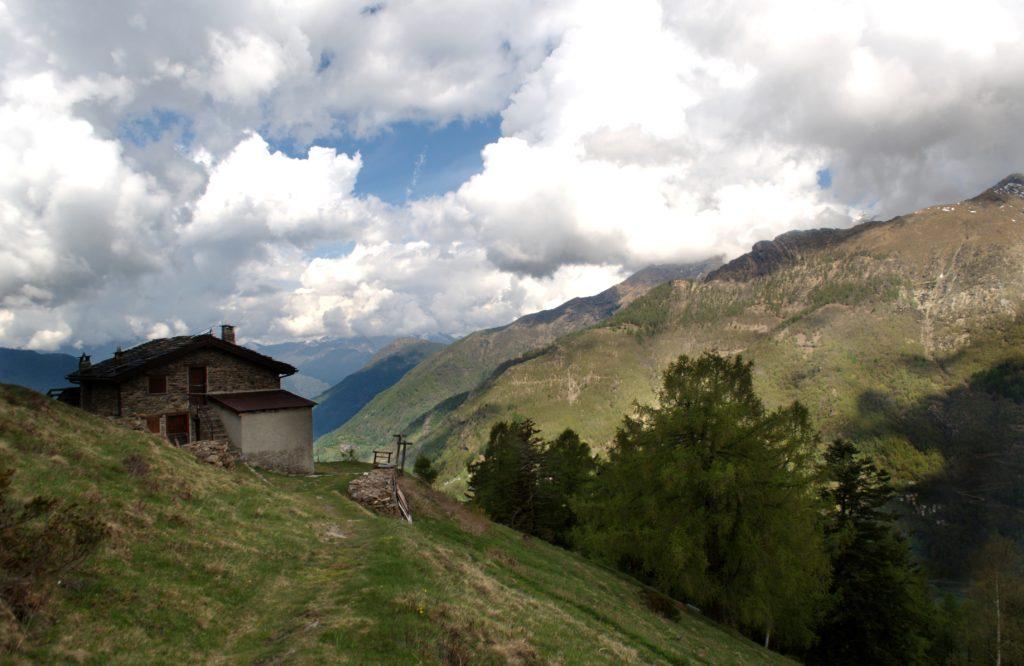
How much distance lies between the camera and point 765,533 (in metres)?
28.6

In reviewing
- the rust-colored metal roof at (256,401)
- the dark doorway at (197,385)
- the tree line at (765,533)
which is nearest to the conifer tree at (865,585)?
the tree line at (765,533)

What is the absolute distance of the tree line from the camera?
28969 millimetres

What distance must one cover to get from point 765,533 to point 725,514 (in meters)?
2.40

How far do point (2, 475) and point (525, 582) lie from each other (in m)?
19.5

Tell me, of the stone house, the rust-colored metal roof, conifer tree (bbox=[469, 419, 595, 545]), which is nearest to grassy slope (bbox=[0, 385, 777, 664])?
the rust-colored metal roof

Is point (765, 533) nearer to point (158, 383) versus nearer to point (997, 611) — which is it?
point (997, 611)

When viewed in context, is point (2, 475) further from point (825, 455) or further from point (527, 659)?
point (825, 455)

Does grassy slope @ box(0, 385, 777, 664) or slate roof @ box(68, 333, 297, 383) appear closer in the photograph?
grassy slope @ box(0, 385, 777, 664)

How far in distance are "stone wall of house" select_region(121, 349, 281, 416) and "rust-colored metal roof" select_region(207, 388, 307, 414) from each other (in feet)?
3.07

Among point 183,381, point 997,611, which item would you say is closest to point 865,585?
point 997,611

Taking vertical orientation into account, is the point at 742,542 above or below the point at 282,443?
below

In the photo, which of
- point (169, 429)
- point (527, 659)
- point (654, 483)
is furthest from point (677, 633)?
point (169, 429)

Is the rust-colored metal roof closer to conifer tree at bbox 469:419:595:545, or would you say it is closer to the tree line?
conifer tree at bbox 469:419:595:545

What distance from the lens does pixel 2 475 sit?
9.64 metres
